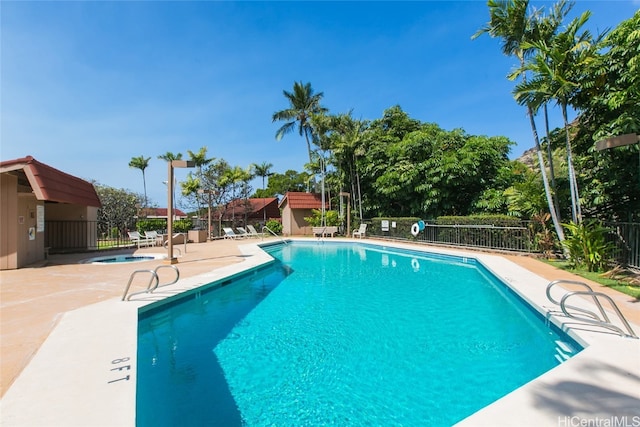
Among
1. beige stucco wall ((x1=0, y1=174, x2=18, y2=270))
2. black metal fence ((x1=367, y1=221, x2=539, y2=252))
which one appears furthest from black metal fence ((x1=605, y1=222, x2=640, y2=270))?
beige stucco wall ((x1=0, y1=174, x2=18, y2=270))

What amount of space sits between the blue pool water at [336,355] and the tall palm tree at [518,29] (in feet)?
16.0

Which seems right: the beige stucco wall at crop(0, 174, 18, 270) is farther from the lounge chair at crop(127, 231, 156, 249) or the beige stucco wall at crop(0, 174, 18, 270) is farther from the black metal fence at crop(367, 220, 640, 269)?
the black metal fence at crop(367, 220, 640, 269)

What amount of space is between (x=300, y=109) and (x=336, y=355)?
83.2 feet

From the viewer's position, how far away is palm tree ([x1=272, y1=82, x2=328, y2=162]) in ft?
87.6

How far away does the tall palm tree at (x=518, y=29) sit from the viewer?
9.71m

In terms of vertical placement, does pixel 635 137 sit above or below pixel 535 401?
above

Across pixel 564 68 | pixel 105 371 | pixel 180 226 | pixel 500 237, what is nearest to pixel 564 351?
pixel 105 371

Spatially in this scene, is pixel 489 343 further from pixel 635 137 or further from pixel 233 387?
pixel 635 137

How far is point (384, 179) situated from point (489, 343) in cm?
1569

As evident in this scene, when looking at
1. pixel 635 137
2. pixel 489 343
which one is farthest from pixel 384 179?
pixel 489 343

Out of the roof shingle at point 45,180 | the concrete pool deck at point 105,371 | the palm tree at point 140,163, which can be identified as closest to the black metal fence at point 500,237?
the concrete pool deck at point 105,371

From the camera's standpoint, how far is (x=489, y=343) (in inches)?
183

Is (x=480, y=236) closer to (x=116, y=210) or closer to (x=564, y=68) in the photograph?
(x=564, y=68)

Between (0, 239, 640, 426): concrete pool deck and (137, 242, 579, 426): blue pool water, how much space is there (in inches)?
19.8
